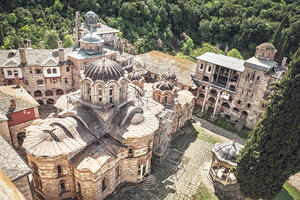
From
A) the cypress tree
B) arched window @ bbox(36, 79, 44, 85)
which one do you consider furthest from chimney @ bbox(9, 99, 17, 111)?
the cypress tree

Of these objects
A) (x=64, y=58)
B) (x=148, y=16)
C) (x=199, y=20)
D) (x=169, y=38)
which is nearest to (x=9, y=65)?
(x=64, y=58)

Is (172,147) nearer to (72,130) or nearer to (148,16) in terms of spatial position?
(72,130)

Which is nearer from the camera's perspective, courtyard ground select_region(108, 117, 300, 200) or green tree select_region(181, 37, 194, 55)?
courtyard ground select_region(108, 117, 300, 200)

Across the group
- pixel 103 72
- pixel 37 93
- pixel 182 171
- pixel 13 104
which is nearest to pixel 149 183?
pixel 182 171

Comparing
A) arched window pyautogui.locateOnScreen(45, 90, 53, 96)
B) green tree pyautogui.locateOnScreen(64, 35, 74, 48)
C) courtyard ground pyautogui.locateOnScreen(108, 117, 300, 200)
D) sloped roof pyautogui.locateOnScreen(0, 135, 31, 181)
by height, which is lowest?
courtyard ground pyautogui.locateOnScreen(108, 117, 300, 200)

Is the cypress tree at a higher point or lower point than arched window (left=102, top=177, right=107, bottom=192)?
higher

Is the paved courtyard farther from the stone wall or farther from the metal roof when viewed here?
the metal roof
